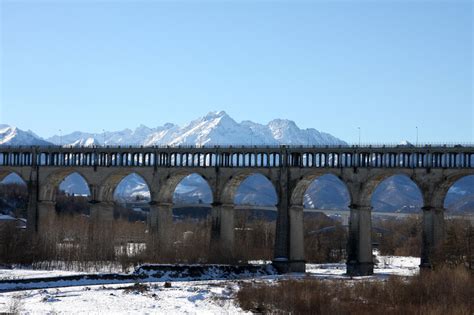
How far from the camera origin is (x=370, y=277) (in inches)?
3204

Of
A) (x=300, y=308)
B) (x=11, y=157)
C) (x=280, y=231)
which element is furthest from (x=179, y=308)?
(x=11, y=157)

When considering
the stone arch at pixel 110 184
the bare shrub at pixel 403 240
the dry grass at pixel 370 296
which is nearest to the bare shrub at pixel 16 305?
the dry grass at pixel 370 296

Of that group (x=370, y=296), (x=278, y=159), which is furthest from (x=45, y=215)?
(x=370, y=296)

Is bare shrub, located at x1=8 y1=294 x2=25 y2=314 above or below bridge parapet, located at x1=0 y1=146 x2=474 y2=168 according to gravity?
below

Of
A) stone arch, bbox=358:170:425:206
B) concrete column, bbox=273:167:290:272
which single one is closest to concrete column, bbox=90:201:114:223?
concrete column, bbox=273:167:290:272

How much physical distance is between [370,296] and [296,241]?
27.7 meters

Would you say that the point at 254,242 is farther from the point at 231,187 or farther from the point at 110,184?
the point at 110,184

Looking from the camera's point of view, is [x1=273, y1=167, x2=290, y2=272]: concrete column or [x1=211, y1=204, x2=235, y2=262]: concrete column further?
[x1=211, y1=204, x2=235, y2=262]: concrete column

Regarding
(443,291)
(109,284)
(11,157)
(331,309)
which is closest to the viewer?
(331,309)

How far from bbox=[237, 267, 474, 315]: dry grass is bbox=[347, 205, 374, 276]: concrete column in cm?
1565

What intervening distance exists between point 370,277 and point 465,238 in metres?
8.88

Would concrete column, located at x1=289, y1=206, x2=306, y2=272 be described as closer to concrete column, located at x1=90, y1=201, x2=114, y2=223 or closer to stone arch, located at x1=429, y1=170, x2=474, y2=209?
stone arch, located at x1=429, y1=170, x2=474, y2=209

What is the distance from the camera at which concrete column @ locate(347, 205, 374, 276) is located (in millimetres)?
85188

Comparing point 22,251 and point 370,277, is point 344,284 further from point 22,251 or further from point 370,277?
point 22,251
